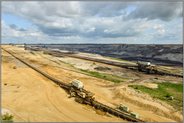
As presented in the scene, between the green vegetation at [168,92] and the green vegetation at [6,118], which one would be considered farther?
the green vegetation at [168,92]

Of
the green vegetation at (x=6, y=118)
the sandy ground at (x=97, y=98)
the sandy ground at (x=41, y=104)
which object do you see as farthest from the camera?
the sandy ground at (x=97, y=98)

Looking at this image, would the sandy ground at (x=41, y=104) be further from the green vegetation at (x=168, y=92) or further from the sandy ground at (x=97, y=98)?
the green vegetation at (x=168, y=92)

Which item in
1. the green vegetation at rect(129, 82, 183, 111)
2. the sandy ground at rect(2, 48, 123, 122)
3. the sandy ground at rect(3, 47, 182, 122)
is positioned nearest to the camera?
the sandy ground at rect(2, 48, 123, 122)

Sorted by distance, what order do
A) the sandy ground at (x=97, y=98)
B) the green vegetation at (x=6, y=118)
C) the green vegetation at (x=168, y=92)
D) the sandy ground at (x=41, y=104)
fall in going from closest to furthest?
the green vegetation at (x=6, y=118), the sandy ground at (x=41, y=104), the sandy ground at (x=97, y=98), the green vegetation at (x=168, y=92)

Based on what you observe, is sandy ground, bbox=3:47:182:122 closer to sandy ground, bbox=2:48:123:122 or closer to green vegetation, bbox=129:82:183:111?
sandy ground, bbox=2:48:123:122

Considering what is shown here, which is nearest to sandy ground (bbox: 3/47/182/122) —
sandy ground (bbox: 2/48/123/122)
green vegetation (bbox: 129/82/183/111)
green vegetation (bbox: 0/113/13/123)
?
sandy ground (bbox: 2/48/123/122)

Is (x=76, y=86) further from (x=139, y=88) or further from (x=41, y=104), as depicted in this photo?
(x=139, y=88)

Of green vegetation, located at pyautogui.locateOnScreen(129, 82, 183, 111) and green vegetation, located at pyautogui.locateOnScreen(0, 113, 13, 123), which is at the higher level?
green vegetation, located at pyautogui.locateOnScreen(0, 113, 13, 123)

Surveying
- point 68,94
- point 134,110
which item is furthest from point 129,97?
point 68,94

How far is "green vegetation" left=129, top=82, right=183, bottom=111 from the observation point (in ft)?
95.8

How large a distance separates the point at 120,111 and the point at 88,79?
17.1m

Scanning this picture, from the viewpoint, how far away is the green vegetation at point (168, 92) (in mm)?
29209

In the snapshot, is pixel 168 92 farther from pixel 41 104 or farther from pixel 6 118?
pixel 6 118

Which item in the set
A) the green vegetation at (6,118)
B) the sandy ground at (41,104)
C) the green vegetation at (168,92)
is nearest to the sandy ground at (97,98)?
the sandy ground at (41,104)
